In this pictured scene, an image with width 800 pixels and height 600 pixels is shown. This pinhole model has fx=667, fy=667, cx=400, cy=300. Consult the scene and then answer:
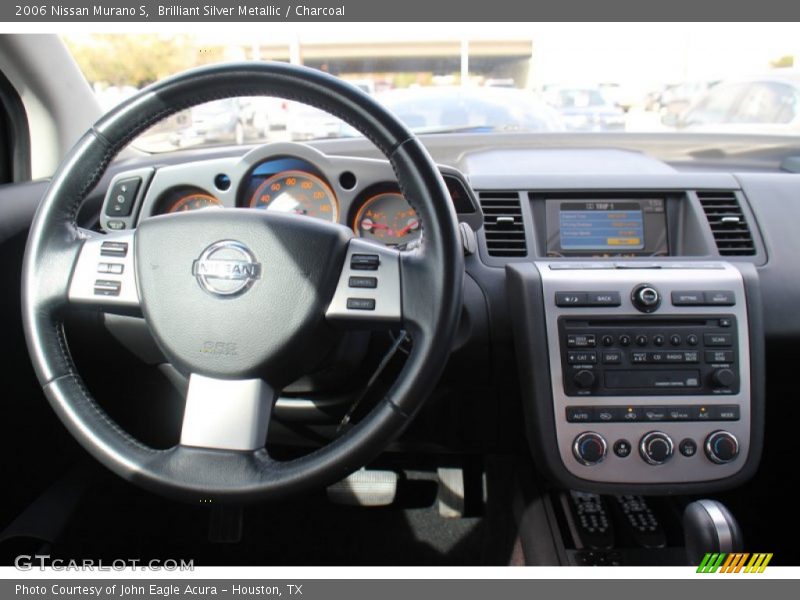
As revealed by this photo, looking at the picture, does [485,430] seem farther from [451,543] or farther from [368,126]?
[368,126]

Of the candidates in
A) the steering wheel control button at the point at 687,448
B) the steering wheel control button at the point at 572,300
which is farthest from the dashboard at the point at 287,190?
the steering wheel control button at the point at 687,448

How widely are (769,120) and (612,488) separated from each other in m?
1.61

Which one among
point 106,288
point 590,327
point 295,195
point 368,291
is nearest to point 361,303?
point 368,291

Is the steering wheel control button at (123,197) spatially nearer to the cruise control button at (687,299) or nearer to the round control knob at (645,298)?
the round control knob at (645,298)

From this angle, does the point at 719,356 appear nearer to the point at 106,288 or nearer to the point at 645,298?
the point at 645,298

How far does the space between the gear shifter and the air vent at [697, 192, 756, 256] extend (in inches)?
28.5

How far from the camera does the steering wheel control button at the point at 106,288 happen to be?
1.27m

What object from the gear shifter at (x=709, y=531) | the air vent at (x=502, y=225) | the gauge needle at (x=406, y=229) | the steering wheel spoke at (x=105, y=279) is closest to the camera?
the steering wheel spoke at (x=105, y=279)

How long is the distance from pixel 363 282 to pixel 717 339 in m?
0.98

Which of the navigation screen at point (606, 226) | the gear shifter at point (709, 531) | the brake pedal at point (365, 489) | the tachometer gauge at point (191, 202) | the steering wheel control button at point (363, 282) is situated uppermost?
the tachometer gauge at point (191, 202)

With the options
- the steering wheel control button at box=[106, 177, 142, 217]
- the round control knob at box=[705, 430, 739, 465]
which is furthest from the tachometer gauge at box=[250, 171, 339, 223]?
the round control knob at box=[705, 430, 739, 465]

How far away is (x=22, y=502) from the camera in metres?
1.86

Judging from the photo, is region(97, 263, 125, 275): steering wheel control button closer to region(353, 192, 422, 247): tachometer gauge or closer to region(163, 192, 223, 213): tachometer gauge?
region(163, 192, 223, 213): tachometer gauge
